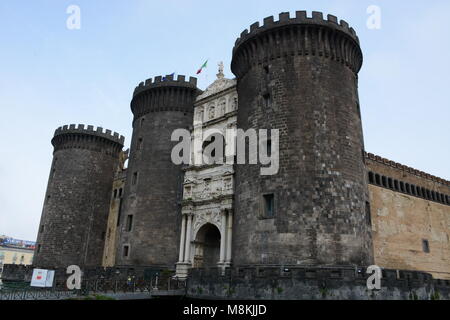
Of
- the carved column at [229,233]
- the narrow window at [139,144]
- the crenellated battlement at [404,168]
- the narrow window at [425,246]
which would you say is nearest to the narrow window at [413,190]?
the crenellated battlement at [404,168]

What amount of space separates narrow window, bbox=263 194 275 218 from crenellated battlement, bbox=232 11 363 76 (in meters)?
9.38

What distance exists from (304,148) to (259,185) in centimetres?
351

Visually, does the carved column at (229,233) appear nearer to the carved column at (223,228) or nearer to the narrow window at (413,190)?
the carved column at (223,228)

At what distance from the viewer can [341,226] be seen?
72.9 ft

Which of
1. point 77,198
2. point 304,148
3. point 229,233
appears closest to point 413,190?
point 304,148

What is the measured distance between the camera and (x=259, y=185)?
24.4m

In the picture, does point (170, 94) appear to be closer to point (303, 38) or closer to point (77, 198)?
point (303, 38)

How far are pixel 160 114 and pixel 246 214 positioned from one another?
15.1 m

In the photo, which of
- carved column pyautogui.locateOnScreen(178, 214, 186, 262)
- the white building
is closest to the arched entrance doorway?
the white building

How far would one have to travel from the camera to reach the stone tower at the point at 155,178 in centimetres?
3200

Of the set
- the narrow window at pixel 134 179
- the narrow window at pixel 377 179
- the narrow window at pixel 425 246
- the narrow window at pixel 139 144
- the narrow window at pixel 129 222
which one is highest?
the narrow window at pixel 139 144
